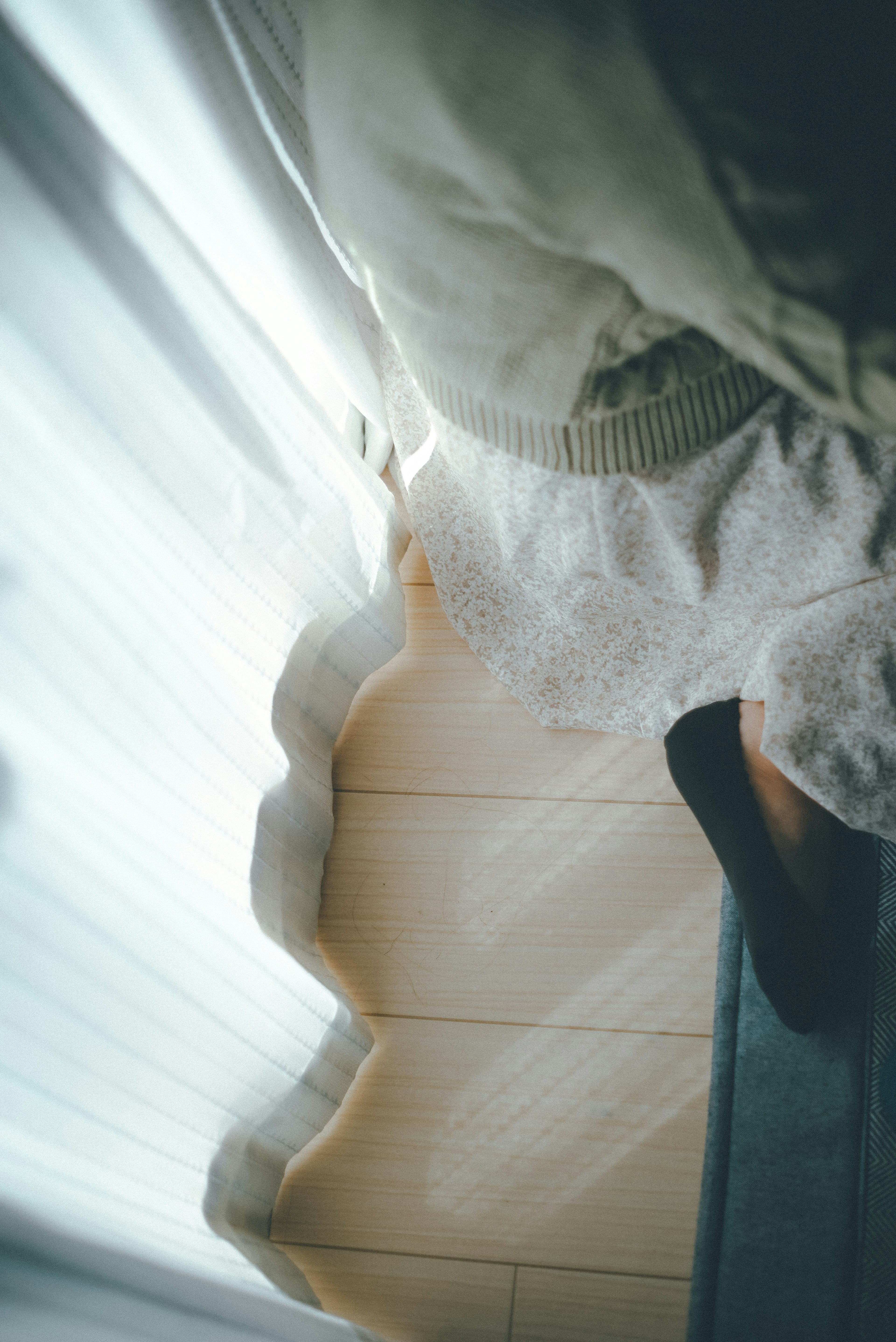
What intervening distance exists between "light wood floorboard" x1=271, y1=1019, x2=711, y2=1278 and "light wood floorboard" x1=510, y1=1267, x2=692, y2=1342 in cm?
1

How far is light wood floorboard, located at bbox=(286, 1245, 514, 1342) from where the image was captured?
749 millimetres

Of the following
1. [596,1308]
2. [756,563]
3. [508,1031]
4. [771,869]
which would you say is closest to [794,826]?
[771,869]

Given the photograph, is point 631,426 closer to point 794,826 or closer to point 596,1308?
point 794,826

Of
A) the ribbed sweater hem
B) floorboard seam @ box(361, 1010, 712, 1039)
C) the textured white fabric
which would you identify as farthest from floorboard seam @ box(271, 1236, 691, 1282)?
the ribbed sweater hem

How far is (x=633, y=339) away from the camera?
0.46 m

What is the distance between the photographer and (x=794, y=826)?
722 millimetres

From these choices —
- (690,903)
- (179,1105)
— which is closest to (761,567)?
(690,903)

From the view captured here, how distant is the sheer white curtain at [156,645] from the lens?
1.49 feet

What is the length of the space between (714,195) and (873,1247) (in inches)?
32.1

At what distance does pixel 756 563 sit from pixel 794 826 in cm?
27

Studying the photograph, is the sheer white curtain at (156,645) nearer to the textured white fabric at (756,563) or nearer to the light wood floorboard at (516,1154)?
the light wood floorboard at (516,1154)

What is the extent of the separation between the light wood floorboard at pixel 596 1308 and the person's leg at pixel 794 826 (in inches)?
15.7

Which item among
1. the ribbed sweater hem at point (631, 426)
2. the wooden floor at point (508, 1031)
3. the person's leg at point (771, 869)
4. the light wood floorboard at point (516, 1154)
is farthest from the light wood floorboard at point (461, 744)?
the ribbed sweater hem at point (631, 426)

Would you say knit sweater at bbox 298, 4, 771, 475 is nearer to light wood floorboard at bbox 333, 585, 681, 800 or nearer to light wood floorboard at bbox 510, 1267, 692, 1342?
light wood floorboard at bbox 333, 585, 681, 800
